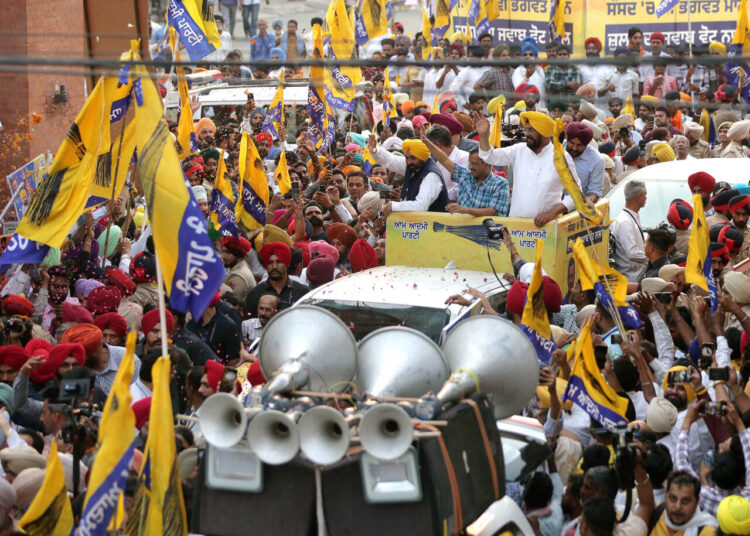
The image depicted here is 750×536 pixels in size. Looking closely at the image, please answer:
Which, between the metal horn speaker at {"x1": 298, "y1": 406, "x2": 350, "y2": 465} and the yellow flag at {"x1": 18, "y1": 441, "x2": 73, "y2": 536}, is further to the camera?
the yellow flag at {"x1": 18, "y1": 441, "x2": 73, "y2": 536}

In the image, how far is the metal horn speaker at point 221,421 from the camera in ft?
14.5

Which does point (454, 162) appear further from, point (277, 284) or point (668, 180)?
point (668, 180)

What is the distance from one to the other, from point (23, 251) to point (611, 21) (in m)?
14.1

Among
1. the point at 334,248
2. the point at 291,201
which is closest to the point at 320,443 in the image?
the point at 334,248

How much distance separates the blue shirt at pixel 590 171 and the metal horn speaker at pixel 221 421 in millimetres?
5872

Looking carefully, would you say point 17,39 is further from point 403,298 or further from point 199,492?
point 199,492

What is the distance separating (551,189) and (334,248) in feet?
7.30

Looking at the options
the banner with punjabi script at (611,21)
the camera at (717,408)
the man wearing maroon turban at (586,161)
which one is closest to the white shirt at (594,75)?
the banner with punjabi script at (611,21)

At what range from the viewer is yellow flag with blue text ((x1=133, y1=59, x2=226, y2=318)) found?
5.46 m

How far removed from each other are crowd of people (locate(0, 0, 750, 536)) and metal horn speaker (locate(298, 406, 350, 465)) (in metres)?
1.32

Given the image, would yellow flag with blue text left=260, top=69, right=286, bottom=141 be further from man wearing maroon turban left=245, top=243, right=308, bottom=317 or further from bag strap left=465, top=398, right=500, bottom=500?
bag strap left=465, top=398, right=500, bottom=500

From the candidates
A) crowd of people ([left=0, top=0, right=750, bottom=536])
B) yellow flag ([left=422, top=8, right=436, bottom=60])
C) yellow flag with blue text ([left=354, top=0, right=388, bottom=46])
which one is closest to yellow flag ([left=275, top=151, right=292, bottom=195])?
crowd of people ([left=0, top=0, right=750, bottom=536])

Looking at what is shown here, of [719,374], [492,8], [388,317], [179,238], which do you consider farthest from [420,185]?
[492,8]

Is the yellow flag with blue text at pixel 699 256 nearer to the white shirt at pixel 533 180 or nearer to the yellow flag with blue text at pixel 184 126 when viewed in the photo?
the white shirt at pixel 533 180
